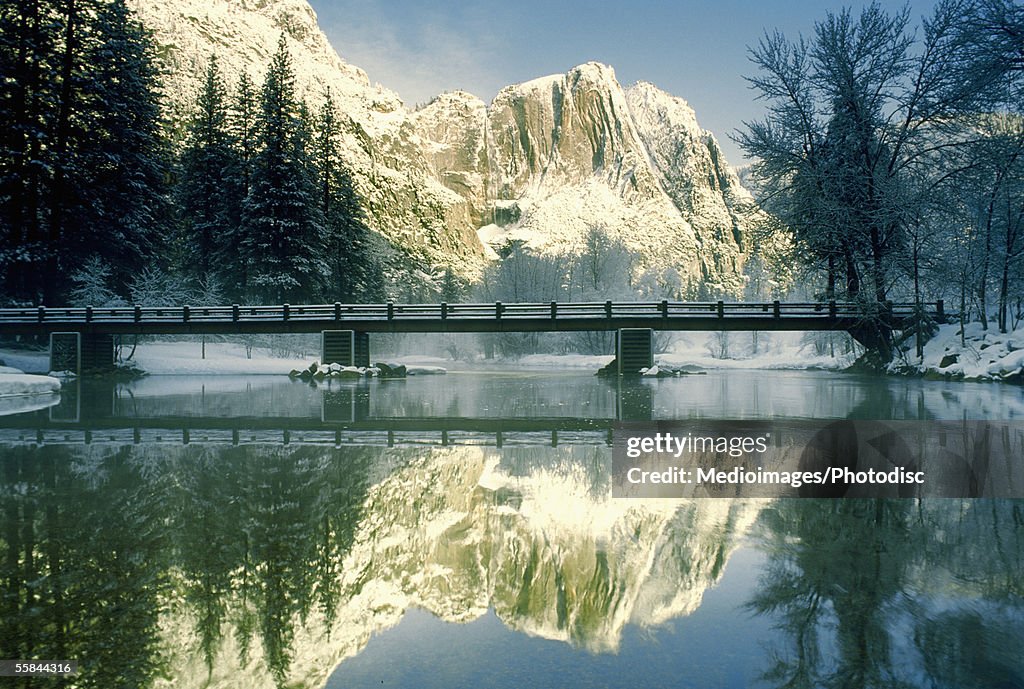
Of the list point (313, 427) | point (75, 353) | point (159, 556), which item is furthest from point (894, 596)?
point (75, 353)

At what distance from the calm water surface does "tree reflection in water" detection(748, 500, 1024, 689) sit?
0.07 feet

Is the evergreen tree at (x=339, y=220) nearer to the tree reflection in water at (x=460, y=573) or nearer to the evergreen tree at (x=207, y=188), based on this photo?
the evergreen tree at (x=207, y=188)

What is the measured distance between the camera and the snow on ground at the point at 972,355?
23016 mm

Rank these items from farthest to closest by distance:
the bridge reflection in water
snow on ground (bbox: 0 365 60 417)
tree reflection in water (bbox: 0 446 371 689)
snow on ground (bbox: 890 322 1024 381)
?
1. snow on ground (bbox: 890 322 1024 381)
2. snow on ground (bbox: 0 365 60 417)
3. the bridge reflection in water
4. tree reflection in water (bbox: 0 446 371 689)

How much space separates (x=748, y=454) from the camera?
10055 mm

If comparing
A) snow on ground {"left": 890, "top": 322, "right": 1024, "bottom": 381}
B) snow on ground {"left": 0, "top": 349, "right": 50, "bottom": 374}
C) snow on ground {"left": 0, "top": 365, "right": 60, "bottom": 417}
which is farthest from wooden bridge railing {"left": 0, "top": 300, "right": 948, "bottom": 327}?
snow on ground {"left": 0, "top": 365, "right": 60, "bottom": 417}

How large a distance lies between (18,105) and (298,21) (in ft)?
542

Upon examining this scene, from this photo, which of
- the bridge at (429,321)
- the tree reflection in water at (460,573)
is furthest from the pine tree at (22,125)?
the tree reflection in water at (460,573)

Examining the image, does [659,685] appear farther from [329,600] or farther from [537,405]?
[537,405]

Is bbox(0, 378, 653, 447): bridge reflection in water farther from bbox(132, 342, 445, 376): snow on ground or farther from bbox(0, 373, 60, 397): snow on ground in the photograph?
bbox(132, 342, 445, 376): snow on ground

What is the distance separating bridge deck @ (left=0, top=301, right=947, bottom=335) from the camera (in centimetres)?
3098

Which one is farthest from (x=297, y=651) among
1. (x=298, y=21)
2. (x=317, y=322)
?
(x=298, y=21)

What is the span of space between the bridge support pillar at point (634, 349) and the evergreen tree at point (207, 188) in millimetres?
30266

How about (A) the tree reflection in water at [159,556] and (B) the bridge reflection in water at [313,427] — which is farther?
(B) the bridge reflection in water at [313,427]
